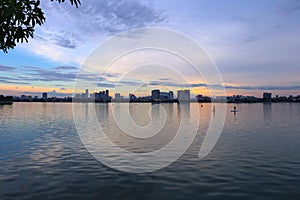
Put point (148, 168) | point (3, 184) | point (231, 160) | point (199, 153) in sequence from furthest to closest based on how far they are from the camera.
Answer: point (199, 153)
point (231, 160)
point (148, 168)
point (3, 184)

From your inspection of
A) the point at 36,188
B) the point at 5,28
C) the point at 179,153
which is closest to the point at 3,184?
the point at 36,188

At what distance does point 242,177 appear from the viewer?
19.6m

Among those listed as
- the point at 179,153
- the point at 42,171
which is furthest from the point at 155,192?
the point at 179,153

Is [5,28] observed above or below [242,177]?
above

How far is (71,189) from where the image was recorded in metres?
16.8

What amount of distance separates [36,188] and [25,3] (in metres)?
14.1

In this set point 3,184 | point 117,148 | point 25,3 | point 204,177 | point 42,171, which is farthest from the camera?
point 117,148

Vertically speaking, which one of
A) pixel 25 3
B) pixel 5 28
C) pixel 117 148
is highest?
pixel 25 3

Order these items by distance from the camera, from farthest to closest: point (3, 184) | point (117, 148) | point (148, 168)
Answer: point (117, 148) → point (148, 168) → point (3, 184)

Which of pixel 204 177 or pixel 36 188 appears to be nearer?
pixel 36 188

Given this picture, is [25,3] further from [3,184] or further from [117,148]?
[117,148]

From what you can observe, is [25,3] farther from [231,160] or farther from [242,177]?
[231,160]

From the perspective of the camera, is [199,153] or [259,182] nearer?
[259,182]

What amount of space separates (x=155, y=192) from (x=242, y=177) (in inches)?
314
